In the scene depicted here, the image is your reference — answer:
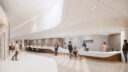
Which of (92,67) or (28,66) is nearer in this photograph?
(92,67)

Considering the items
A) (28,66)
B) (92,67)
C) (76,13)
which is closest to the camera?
(76,13)

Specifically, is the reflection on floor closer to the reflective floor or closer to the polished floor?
the polished floor

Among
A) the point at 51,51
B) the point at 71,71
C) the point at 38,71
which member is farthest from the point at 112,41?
the point at 38,71

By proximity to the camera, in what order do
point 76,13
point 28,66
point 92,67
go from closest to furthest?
point 76,13 < point 92,67 < point 28,66

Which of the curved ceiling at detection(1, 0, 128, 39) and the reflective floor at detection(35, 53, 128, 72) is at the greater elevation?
the curved ceiling at detection(1, 0, 128, 39)

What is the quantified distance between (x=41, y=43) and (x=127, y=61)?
1664 cm

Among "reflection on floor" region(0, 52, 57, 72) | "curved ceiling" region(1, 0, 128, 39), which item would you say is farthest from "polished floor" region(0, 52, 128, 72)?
"curved ceiling" region(1, 0, 128, 39)

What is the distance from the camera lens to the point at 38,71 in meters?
4.67

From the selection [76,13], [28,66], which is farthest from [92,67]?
[28,66]

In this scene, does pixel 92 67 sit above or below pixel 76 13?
below

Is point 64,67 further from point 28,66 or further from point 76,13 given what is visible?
point 76,13

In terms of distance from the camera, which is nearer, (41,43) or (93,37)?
(93,37)

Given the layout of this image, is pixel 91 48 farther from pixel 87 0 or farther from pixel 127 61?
pixel 87 0

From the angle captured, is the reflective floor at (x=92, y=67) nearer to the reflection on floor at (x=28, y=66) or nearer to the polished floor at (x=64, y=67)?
the polished floor at (x=64, y=67)
